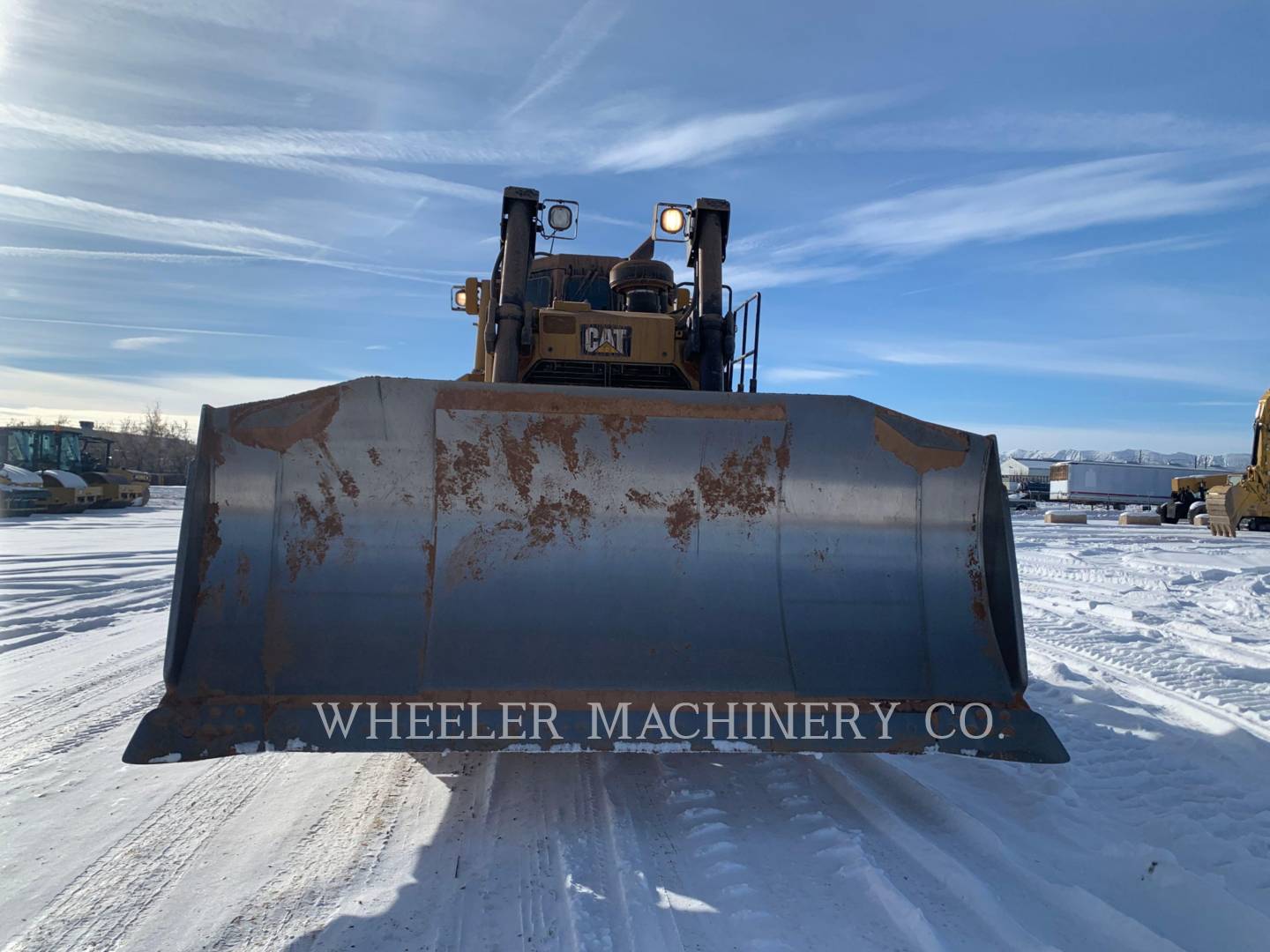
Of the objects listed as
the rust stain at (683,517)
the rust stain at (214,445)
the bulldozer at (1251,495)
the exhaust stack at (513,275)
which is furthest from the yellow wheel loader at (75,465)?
the bulldozer at (1251,495)

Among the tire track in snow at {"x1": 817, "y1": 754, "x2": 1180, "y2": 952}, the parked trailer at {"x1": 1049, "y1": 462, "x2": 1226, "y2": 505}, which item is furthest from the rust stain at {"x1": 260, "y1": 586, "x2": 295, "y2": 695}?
the parked trailer at {"x1": 1049, "y1": 462, "x2": 1226, "y2": 505}

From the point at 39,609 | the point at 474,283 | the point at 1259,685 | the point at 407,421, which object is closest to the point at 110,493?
the point at 39,609

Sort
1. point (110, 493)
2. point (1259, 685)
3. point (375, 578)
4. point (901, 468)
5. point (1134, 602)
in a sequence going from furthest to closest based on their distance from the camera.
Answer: point (110, 493), point (1134, 602), point (1259, 685), point (901, 468), point (375, 578)

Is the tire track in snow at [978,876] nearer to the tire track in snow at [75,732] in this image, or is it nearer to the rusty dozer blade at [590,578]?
the rusty dozer blade at [590,578]

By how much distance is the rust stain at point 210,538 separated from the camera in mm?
2912

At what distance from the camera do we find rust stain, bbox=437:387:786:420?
316 cm

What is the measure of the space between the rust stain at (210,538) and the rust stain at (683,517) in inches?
67.7

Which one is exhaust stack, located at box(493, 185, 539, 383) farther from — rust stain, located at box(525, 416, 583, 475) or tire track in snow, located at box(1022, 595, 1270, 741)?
tire track in snow, located at box(1022, 595, 1270, 741)

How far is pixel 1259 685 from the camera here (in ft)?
15.6

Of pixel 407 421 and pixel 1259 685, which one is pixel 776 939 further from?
pixel 1259 685

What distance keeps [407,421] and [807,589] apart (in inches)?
68.2

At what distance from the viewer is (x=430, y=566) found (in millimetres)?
3100

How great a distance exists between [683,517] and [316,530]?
1.44m

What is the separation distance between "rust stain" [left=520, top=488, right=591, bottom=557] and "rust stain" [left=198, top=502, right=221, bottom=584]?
1156mm
